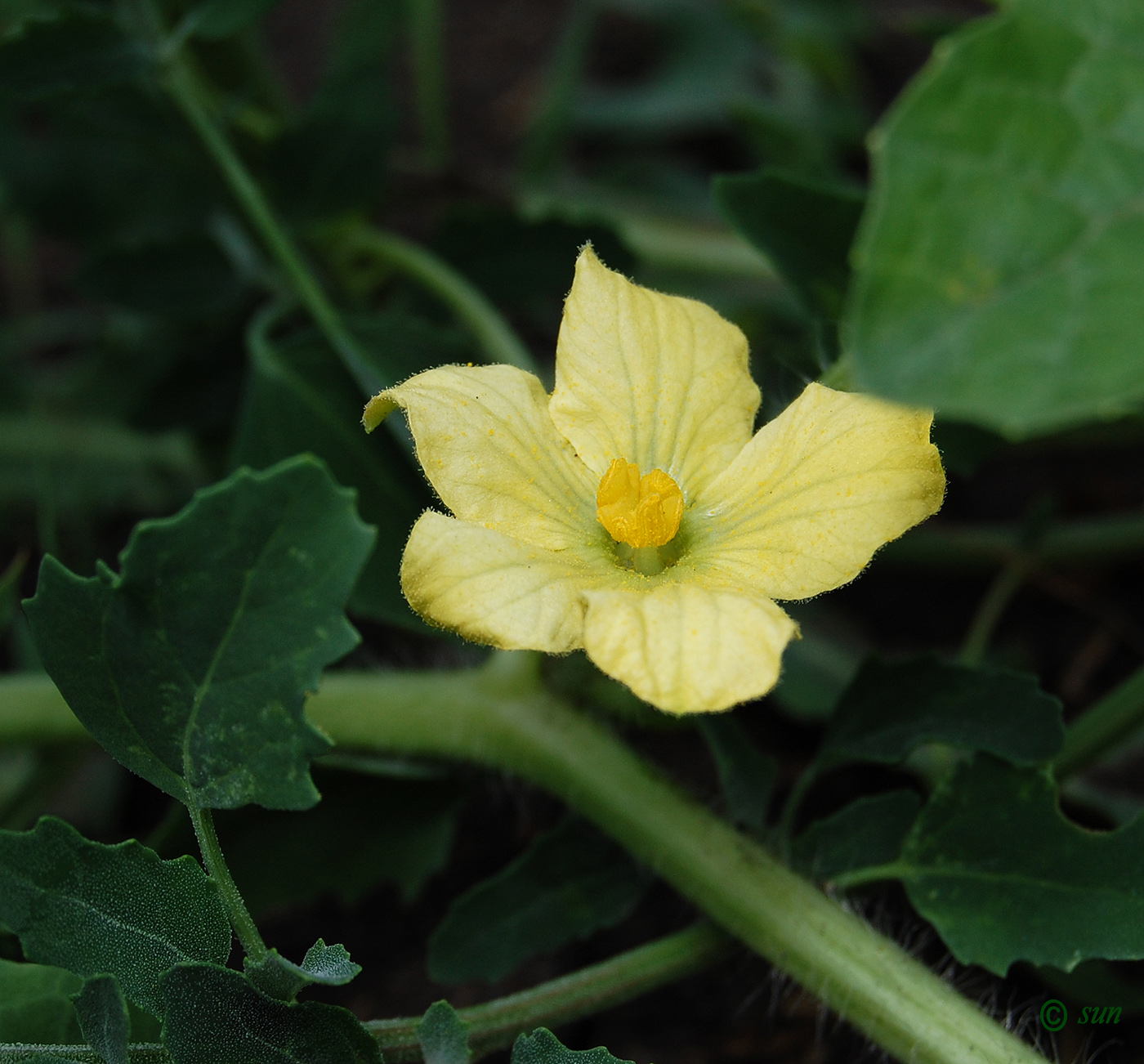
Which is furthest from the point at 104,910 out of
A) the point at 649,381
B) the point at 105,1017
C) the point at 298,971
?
the point at 649,381

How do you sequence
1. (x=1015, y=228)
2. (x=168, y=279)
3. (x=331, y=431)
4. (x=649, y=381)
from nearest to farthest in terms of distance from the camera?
(x=1015, y=228), (x=649, y=381), (x=331, y=431), (x=168, y=279)

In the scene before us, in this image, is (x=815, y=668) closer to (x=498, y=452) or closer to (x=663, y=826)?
(x=663, y=826)

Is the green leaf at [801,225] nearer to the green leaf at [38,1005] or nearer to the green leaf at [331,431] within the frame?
the green leaf at [331,431]

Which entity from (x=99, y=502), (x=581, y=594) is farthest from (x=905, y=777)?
(x=99, y=502)

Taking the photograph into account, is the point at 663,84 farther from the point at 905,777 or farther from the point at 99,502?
the point at 905,777

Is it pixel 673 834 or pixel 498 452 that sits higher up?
pixel 498 452

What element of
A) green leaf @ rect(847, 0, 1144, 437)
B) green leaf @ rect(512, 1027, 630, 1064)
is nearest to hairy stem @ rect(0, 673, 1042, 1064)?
green leaf @ rect(512, 1027, 630, 1064)

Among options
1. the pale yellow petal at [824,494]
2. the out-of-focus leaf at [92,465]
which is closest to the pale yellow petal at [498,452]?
the pale yellow petal at [824,494]
